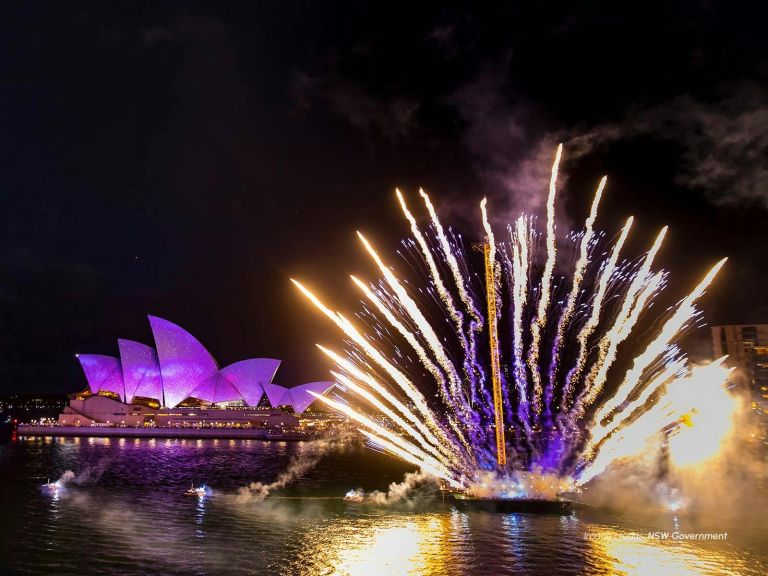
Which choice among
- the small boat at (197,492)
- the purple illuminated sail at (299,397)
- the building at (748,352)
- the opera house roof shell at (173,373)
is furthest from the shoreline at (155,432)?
the building at (748,352)

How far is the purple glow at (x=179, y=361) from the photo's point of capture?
64.4 metres

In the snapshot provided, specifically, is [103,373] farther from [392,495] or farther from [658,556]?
[658,556]

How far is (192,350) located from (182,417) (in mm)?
8790

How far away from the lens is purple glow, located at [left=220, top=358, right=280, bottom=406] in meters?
72.0

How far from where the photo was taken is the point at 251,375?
7256 centimetres

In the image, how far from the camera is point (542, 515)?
19844 mm

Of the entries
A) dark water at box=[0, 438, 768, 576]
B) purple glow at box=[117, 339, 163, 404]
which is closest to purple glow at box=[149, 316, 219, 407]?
purple glow at box=[117, 339, 163, 404]

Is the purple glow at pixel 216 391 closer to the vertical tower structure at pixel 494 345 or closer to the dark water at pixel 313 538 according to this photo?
the dark water at pixel 313 538

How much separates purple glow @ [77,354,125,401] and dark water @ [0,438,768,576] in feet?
140

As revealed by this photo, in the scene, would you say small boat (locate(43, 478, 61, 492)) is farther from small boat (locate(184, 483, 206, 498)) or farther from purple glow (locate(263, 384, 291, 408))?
purple glow (locate(263, 384, 291, 408))

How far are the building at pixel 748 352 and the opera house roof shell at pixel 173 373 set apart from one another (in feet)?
184

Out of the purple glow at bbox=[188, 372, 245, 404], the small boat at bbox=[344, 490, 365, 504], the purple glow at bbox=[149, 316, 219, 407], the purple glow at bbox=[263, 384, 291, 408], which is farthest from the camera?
the purple glow at bbox=[263, 384, 291, 408]

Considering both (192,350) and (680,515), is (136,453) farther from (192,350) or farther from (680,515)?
(680,515)

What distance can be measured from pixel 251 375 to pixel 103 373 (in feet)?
57.7
